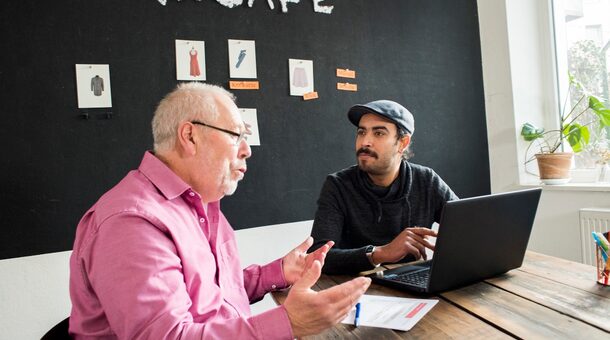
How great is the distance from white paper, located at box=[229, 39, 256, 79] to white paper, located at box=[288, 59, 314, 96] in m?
0.23

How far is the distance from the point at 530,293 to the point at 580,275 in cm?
26

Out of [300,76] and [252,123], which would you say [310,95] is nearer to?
[300,76]

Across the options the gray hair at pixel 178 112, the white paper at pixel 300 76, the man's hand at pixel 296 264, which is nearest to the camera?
the gray hair at pixel 178 112

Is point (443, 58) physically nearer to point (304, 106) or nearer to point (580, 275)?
point (304, 106)

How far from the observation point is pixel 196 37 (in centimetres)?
220

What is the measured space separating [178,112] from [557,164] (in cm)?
243

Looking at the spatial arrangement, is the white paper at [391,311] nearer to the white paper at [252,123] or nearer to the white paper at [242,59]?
the white paper at [252,123]

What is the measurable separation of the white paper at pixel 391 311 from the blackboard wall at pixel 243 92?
1368 millimetres

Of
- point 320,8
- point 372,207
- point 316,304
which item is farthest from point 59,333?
point 320,8

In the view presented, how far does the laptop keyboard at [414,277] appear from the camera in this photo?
116 centimetres

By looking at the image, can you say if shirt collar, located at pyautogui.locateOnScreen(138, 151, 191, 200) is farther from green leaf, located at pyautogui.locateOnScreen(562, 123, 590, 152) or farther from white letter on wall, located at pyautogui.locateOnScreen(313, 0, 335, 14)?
green leaf, located at pyautogui.locateOnScreen(562, 123, 590, 152)

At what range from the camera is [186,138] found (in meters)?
1.11

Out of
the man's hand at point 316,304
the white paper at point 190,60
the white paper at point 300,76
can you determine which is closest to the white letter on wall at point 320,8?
the white paper at point 300,76

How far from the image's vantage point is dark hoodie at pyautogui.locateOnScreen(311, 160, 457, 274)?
1749 millimetres
